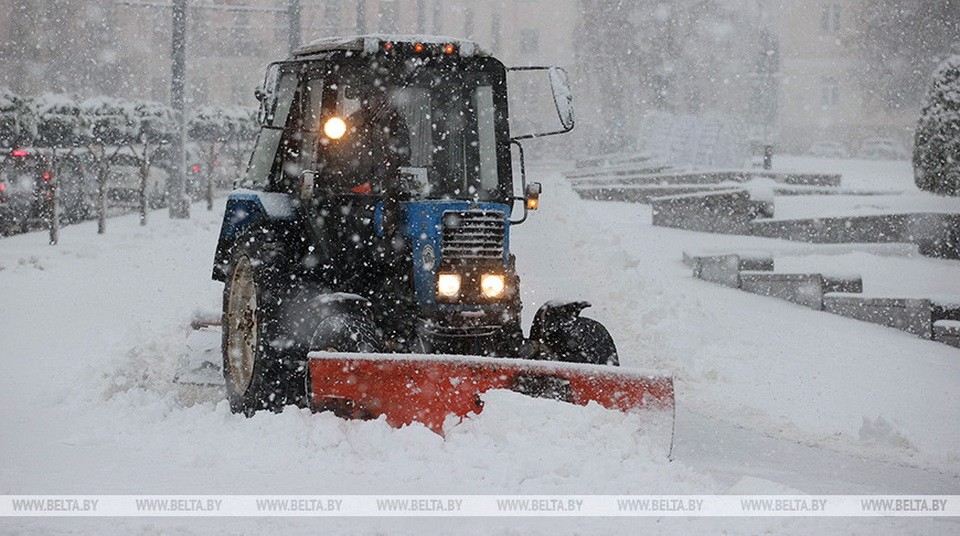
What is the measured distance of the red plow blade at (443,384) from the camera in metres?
5.88

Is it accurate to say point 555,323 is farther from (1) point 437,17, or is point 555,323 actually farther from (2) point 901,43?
(1) point 437,17

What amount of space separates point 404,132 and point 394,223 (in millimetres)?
480

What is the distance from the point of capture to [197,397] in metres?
7.58

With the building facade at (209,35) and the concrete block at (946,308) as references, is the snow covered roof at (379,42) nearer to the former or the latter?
the concrete block at (946,308)

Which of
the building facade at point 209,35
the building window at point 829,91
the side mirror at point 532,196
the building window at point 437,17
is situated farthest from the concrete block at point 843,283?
the building window at point 437,17

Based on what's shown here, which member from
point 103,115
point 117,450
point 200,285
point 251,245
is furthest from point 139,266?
point 117,450

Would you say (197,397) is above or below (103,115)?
below

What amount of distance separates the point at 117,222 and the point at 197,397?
1353cm

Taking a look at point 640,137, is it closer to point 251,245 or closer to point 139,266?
point 139,266

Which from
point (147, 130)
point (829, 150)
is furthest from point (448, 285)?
point (829, 150)

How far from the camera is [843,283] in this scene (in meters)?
11.1

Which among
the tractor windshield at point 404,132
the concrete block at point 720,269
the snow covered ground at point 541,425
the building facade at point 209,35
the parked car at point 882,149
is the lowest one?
the snow covered ground at point 541,425

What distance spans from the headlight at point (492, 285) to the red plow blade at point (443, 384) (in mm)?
678

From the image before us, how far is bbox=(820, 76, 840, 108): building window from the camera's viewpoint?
52125mm
